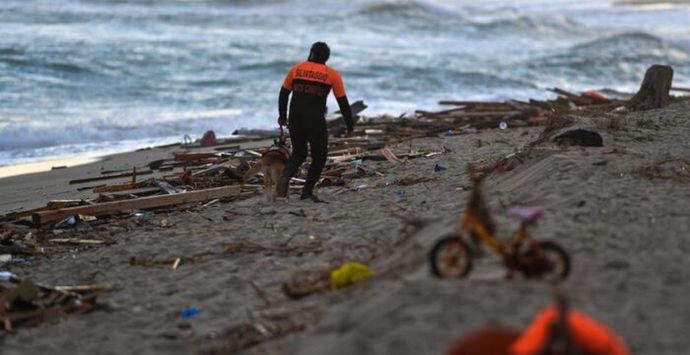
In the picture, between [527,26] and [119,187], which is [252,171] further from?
[527,26]

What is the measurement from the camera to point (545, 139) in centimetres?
1163

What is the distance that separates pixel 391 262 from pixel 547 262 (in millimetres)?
1735

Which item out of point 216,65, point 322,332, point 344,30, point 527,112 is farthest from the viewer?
point 344,30

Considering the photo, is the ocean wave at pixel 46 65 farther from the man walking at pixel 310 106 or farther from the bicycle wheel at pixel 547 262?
the bicycle wheel at pixel 547 262

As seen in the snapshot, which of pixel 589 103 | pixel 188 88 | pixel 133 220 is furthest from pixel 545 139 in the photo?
pixel 188 88

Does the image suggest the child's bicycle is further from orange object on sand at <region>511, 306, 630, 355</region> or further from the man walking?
the man walking

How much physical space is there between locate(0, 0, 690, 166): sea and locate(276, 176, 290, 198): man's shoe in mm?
7390

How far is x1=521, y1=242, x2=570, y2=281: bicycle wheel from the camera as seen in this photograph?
5461 millimetres

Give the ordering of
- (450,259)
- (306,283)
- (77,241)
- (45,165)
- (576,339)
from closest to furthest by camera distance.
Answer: (576,339)
(450,259)
(306,283)
(77,241)
(45,165)

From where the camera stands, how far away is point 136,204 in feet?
35.6

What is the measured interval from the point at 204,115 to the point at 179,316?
1583cm

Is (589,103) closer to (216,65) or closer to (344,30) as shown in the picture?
(216,65)

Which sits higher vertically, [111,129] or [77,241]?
[111,129]

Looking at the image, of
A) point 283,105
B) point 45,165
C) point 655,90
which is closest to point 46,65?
point 45,165
